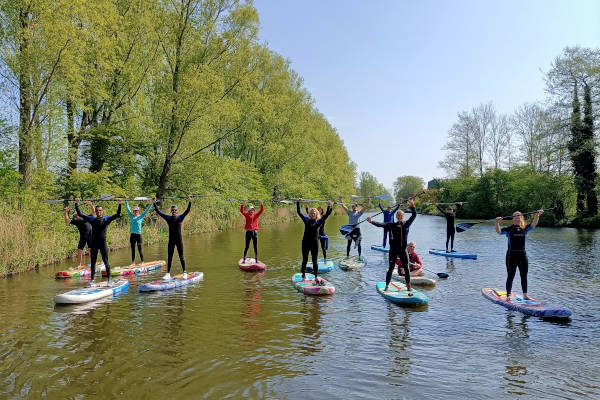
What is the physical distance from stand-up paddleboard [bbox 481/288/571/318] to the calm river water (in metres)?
0.20

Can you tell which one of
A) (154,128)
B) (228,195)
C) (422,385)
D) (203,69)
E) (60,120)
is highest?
(203,69)

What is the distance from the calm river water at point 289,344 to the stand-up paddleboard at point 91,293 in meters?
0.23

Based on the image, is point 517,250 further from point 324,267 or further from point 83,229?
point 83,229

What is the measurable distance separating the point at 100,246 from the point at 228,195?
17.2 m

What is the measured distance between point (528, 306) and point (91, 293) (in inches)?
411

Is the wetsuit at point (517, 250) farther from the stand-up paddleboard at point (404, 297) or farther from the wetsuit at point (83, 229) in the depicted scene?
the wetsuit at point (83, 229)

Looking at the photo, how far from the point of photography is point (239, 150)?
41188mm

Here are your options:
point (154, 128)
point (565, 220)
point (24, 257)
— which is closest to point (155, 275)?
point (24, 257)

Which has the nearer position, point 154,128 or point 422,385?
point 422,385

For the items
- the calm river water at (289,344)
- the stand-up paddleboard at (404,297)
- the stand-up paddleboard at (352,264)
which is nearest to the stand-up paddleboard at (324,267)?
the stand-up paddleboard at (352,264)

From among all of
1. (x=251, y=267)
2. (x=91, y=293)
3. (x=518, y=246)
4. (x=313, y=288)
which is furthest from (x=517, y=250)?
(x=91, y=293)

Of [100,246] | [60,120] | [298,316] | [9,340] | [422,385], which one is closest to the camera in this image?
[422,385]

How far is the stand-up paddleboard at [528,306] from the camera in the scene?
823cm

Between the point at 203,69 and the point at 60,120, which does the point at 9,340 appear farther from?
the point at 203,69
